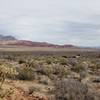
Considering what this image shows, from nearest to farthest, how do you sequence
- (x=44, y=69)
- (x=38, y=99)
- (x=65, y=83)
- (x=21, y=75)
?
(x=38, y=99), (x=65, y=83), (x=21, y=75), (x=44, y=69)

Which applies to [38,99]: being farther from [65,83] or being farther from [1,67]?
[1,67]

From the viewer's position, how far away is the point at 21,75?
2295 centimetres

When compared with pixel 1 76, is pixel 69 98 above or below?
below

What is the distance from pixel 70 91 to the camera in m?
15.5

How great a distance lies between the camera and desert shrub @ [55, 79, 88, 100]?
1516 cm

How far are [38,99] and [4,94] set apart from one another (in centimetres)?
332

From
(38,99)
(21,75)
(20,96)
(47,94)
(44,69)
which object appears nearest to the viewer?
(20,96)

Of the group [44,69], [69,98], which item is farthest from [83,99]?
[44,69]

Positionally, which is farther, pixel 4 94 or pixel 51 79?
pixel 51 79

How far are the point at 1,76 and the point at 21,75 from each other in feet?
37.9

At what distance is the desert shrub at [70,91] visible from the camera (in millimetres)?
15155

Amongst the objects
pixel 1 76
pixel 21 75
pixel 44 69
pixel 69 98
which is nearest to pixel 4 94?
pixel 1 76

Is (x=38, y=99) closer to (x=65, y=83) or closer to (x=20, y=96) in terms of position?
(x=20, y=96)

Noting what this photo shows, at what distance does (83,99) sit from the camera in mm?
14938
